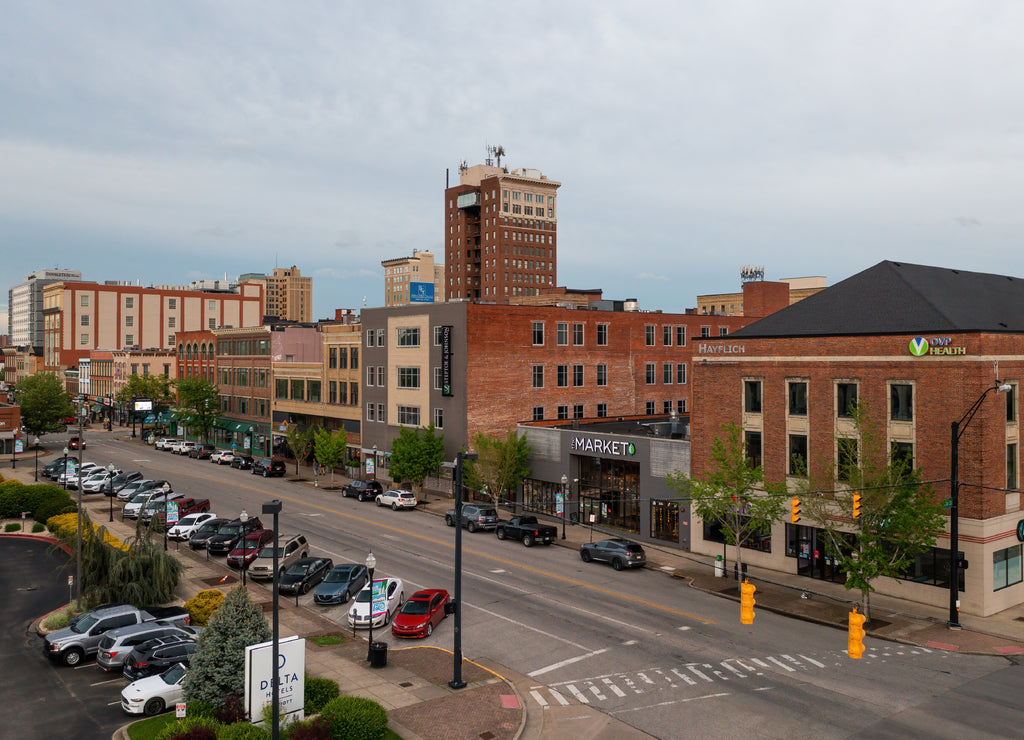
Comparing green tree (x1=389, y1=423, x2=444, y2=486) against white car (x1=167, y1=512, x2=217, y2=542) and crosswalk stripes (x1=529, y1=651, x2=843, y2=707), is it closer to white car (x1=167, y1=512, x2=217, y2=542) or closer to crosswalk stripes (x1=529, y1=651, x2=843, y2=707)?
white car (x1=167, y1=512, x2=217, y2=542)

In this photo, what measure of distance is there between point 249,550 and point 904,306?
37.4 metres

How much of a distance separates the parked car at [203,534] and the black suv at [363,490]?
16200 millimetres

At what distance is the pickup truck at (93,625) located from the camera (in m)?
28.2

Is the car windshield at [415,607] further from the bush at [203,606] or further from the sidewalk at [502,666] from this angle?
the bush at [203,606]

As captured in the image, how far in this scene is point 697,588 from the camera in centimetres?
3769

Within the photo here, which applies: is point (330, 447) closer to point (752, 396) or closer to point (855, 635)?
point (752, 396)

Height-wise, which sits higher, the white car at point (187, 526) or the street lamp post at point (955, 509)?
the street lamp post at point (955, 509)

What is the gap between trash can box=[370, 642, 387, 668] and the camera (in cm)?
2698

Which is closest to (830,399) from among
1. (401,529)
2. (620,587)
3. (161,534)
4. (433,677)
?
(620,587)

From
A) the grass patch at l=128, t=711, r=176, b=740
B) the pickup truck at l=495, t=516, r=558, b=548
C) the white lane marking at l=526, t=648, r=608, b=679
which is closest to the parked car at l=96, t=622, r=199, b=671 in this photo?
the grass patch at l=128, t=711, r=176, b=740

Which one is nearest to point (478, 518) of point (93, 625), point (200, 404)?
point (93, 625)

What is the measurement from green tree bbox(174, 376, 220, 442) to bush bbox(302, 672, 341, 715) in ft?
267

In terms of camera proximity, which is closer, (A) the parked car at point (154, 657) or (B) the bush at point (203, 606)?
(A) the parked car at point (154, 657)

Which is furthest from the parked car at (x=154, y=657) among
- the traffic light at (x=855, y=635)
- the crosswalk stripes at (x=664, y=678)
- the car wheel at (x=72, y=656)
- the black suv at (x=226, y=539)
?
the traffic light at (x=855, y=635)
